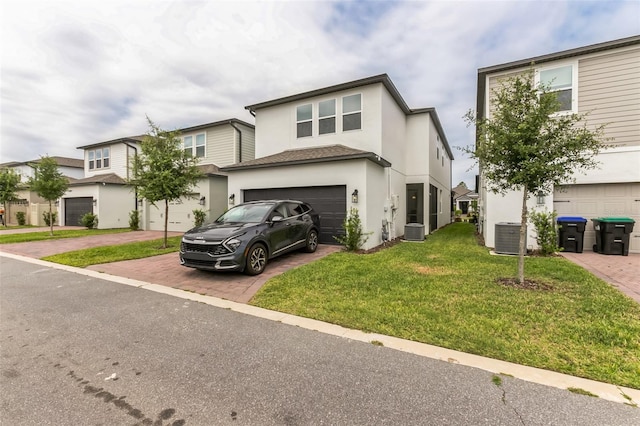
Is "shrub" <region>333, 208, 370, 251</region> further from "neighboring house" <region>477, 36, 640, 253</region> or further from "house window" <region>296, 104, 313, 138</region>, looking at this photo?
"house window" <region>296, 104, 313, 138</region>

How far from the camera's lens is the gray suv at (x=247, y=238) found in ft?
20.0

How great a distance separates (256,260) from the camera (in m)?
6.59

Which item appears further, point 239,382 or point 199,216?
point 199,216

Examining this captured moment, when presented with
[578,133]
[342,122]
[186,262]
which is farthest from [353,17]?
[186,262]

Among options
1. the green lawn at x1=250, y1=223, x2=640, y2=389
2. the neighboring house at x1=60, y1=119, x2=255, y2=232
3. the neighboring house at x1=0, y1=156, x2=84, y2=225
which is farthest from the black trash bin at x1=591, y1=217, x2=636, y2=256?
the neighboring house at x1=0, y1=156, x2=84, y2=225

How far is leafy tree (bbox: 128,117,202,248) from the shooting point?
10.3 meters

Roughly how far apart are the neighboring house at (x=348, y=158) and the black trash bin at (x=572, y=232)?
5.56 m

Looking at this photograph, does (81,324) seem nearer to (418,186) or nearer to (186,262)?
(186,262)

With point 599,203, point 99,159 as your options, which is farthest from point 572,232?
point 99,159

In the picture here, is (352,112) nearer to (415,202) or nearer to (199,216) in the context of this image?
(415,202)

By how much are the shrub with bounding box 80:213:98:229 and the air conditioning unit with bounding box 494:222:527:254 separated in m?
22.9

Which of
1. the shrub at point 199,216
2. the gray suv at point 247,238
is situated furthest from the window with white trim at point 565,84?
the shrub at point 199,216

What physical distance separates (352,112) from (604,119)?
8.33 meters

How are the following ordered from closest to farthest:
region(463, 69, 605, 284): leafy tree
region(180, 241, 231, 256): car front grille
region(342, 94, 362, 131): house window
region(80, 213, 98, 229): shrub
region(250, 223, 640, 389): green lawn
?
region(250, 223, 640, 389): green lawn → region(463, 69, 605, 284): leafy tree → region(180, 241, 231, 256): car front grille → region(342, 94, 362, 131): house window → region(80, 213, 98, 229): shrub
